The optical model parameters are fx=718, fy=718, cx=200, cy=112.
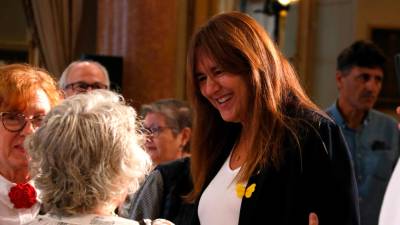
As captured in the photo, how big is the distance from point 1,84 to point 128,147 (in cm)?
85

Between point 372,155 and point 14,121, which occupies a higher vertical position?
point 14,121

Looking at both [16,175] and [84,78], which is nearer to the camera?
[16,175]

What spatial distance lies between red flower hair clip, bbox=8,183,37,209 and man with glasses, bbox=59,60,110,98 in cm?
157

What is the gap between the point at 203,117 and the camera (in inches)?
102

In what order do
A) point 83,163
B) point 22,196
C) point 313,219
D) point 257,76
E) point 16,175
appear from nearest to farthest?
point 83,163 < point 313,219 < point 257,76 < point 22,196 < point 16,175

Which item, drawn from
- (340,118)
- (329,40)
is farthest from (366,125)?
(329,40)

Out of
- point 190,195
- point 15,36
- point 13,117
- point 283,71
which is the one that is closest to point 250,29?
point 283,71

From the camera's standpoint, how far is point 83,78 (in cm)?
399

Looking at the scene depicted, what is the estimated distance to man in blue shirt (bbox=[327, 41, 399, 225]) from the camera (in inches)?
153

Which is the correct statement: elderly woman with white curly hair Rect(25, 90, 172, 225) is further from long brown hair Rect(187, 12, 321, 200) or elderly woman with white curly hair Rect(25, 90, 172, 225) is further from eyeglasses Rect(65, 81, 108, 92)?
eyeglasses Rect(65, 81, 108, 92)

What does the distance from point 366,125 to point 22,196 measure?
2.26 metres

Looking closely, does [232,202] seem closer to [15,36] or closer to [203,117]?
[203,117]

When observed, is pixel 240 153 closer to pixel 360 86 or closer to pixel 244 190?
pixel 244 190

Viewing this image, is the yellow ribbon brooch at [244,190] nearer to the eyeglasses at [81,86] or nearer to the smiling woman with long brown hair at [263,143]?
the smiling woman with long brown hair at [263,143]
